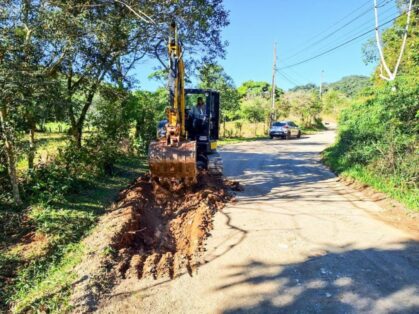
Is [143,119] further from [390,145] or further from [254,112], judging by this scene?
[254,112]

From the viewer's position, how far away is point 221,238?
6383 mm

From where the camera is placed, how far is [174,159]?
8.27m

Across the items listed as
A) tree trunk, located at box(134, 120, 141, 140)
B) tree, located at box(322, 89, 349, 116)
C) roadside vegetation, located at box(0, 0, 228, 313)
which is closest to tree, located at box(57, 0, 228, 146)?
roadside vegetation, located at box(0, 0, 228, 313)

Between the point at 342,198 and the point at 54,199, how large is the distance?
6.86 metres

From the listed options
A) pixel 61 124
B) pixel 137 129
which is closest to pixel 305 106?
pixel 137 129

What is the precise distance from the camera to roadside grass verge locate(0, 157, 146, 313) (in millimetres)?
4340

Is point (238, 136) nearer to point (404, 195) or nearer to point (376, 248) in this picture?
point (404, 195)

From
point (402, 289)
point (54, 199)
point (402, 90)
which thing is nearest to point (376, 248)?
point (402, 289)

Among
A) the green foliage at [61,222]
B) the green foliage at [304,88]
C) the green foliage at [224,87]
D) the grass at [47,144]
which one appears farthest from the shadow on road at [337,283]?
the green foliage at [304,88]

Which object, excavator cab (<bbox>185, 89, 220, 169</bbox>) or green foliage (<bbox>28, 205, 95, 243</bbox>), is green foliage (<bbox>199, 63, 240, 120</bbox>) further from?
green foliage (<bbox>28, 205, 95, 243</bbox>)

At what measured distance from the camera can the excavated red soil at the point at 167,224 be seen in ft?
17.3

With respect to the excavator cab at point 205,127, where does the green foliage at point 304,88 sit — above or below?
above

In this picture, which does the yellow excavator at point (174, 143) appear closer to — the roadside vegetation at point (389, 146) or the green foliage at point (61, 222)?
the green foliage at point (61, 222)

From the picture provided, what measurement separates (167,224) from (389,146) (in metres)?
6.73
